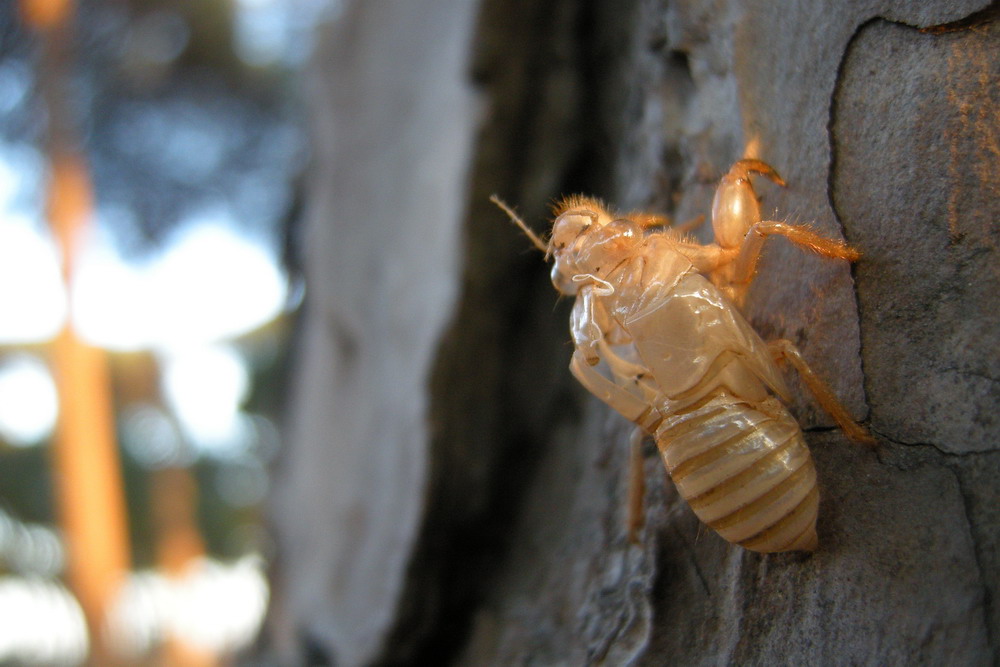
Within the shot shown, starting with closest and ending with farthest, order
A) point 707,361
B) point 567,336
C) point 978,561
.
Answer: point 978,561
point 707,361
point 567,336

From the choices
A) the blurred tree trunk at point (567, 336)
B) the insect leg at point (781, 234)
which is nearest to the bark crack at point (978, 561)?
the blurred tree trunk at point (567, 336)

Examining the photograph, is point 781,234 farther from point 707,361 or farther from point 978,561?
point 978,561

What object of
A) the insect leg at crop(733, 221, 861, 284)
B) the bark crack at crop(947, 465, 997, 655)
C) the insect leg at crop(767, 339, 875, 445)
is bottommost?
the bark crack at crop(947, 465, 997, 655)

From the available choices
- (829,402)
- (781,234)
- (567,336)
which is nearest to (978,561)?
(829,402)

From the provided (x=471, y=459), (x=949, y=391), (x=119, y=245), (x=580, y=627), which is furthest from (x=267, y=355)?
(x=949, y=391)

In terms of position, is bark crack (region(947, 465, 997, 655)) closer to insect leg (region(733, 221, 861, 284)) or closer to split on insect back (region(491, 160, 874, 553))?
split on insect back (region(491, 160, 874, 553))

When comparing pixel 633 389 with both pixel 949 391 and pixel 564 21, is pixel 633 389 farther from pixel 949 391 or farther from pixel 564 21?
pixel 564 21

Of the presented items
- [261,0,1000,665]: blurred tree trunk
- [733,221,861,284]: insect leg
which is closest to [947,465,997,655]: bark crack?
[261,0,1000,665]: blurred tree trunk
